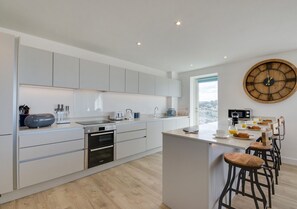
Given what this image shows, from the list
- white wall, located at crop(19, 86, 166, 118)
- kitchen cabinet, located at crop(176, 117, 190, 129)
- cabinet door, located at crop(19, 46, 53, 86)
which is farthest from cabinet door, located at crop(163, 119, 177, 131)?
cabinet door, located at crop(19, 46, 53, 86)

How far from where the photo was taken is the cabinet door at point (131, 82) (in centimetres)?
360

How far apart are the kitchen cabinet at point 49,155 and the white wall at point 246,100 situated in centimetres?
289

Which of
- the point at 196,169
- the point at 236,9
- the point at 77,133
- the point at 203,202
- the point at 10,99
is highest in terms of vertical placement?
the point at 236,9

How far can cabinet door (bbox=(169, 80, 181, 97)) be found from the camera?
15.7 feet

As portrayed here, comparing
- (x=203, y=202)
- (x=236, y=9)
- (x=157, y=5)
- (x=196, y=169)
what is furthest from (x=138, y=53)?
(x=203, y=202)

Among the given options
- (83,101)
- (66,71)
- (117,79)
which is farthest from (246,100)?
(66,71)

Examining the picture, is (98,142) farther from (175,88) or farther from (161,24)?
(175,88)

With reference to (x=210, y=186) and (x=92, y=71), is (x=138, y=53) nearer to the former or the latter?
(x=92, y=71)

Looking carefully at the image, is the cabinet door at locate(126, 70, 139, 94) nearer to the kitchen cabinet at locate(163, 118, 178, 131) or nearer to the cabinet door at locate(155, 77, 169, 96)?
the cabinet door at locate(155, 77, 169, 96)

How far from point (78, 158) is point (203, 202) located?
199 cm

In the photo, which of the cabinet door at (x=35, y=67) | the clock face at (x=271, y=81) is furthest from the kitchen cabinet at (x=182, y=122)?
the cabinet door at (x=35, y=67)

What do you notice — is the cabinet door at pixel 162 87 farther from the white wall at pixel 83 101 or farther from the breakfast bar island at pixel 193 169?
the breakfast bar island at pixel 193 169

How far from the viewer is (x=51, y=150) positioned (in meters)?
2.21

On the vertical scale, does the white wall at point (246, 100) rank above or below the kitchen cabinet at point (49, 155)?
above
